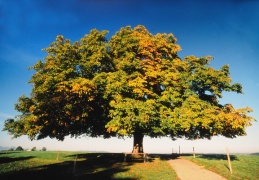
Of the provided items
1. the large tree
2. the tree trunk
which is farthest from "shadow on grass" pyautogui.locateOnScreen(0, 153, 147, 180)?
the tree trunk

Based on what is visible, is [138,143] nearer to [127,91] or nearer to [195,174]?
[127,91]

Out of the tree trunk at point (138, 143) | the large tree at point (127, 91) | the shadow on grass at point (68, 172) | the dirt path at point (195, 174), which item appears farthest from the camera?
the tree trunk at point (138, 143)

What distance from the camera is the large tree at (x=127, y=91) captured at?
2161cm

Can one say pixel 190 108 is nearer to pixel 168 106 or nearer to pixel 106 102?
pixel 168 106

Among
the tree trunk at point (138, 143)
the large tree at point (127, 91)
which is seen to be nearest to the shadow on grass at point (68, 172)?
the large tree at point (127, 91)

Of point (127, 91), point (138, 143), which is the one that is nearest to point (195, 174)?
point (127, 91)

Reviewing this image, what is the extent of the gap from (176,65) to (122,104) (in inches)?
377

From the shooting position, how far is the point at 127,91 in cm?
2214

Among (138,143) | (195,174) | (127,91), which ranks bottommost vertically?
(195,174)

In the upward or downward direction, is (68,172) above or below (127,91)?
below

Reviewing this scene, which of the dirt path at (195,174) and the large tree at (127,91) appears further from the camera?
the large tree at (127,91)

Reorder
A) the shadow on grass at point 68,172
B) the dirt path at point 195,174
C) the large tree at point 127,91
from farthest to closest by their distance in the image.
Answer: the large tree at point 127,91 → the dirt path at point 195,174 → the shadow on grass at point 68,172

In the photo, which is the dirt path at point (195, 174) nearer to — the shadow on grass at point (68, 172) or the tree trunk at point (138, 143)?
the shadow on grass at point (68, 172)

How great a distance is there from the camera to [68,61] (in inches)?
907
